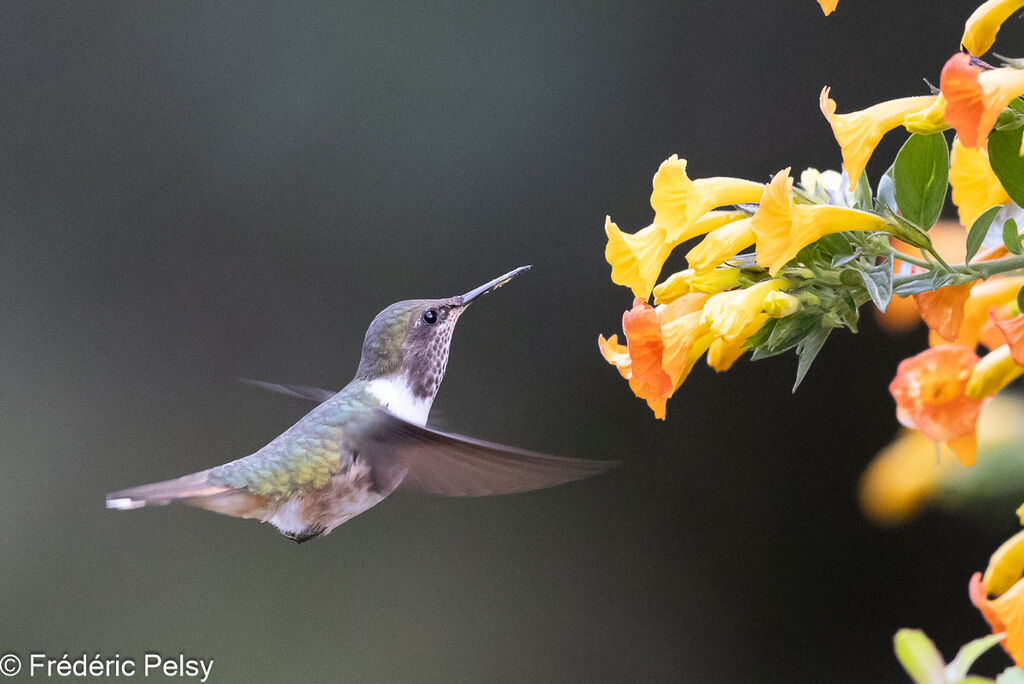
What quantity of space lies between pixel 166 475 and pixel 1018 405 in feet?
7.51

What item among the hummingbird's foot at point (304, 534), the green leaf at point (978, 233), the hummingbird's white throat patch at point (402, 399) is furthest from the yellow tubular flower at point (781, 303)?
the hummingbird's foot at point (304, 534)

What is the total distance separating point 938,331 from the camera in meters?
0.71

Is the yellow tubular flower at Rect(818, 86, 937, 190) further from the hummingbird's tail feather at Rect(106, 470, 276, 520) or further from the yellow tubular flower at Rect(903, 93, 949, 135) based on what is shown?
the hummingbird's tail feather at Rect(106, 470, 276, 520)

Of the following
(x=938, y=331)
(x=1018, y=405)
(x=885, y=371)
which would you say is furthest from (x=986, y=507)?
(x=885, y=371)

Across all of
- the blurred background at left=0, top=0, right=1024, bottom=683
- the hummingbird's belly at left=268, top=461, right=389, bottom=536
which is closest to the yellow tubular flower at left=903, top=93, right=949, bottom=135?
the hummingbird's belly at left=268, top=461, right=389, bottom=536

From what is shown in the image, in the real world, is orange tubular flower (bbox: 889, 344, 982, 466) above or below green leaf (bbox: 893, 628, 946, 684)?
above

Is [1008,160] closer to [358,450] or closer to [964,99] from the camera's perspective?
[964,99]

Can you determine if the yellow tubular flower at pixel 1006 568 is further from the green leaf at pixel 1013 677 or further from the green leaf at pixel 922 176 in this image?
the green leaf at pixel 922 176

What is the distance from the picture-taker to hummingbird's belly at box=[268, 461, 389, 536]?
1046mm

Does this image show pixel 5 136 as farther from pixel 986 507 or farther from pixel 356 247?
pixel 986 507

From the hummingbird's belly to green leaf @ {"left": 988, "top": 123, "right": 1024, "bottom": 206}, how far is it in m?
0.64

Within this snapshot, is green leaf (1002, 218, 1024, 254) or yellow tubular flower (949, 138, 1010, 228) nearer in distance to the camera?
green leaf (1002, 218, 1024, 254)

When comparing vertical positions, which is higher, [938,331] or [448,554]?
[448,554]

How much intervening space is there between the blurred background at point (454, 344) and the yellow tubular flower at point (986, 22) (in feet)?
6.36
